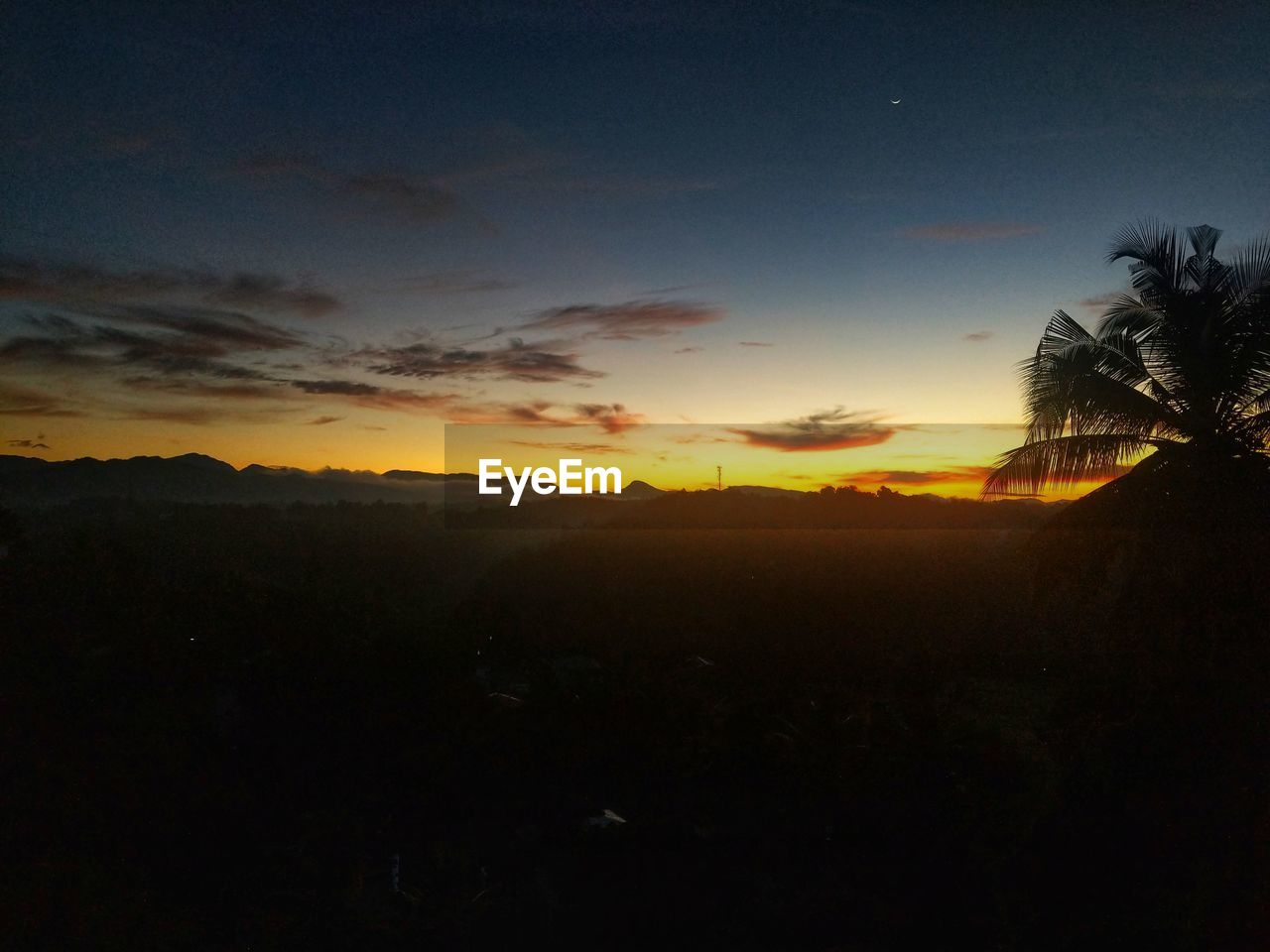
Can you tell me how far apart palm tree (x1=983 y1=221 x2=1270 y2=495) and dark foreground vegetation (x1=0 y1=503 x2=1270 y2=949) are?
949mm

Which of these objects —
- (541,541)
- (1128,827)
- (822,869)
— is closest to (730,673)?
(822,869)

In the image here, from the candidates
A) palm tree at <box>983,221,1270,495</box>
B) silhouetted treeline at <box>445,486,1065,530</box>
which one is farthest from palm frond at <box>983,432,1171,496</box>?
silhouetted treeline at <box>445,486,1065,530</box>

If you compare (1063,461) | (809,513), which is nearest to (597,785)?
(1063,461)

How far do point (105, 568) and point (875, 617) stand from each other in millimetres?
14850

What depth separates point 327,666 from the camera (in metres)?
8.33

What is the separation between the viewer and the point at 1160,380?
384 inches

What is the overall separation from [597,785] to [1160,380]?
7.94 m

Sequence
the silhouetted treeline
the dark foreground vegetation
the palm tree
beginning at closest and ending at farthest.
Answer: the dark foreground vegetation → the palm tree → the silhouetted treeline

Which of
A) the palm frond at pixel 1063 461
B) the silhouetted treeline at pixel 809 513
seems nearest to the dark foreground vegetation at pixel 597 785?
the palm frond at pixel 1063 461

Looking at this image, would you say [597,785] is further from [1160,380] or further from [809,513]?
[809,513]

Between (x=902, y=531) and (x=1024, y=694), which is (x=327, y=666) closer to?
(x=1024, y=694)

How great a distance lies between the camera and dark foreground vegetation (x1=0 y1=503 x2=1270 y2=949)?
5.84 meters

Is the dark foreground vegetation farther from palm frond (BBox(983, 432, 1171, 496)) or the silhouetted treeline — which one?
the silhouetted treeline

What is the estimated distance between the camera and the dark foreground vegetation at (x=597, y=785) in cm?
584
